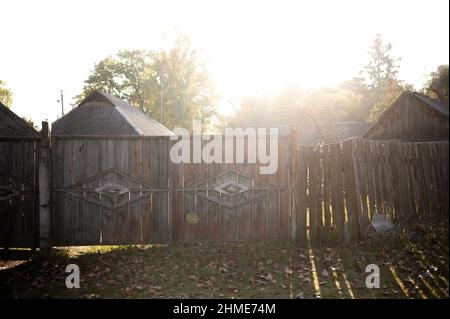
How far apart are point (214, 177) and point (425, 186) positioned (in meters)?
4.04

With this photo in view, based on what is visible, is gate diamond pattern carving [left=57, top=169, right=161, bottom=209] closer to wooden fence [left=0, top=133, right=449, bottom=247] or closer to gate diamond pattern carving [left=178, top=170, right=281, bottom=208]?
wooden fence [left=0, top=133, right=449, bottom=247]

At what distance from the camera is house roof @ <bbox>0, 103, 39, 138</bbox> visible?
34.8 ft

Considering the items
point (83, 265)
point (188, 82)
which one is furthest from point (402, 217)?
point (188, 82)

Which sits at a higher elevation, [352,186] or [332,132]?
[332,132]

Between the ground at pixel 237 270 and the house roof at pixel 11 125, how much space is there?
495 cm

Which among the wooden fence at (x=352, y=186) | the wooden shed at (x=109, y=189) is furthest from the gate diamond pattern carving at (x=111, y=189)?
the wooden fence at (x=352, y=186)

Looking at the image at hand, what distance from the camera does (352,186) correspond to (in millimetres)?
7223

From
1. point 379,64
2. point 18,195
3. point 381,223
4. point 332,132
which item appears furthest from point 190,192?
point 379,64

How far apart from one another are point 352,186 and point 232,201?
2488 millimetres

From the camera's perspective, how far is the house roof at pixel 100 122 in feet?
61.9

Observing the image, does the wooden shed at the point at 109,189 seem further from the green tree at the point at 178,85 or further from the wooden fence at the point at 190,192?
the green tree at the point at 178,85

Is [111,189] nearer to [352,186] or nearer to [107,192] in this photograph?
[107,192]

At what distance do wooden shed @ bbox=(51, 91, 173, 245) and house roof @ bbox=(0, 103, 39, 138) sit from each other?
456 cm

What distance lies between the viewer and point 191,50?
113ft
